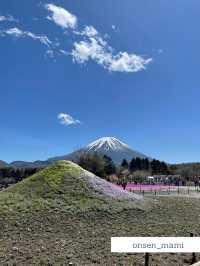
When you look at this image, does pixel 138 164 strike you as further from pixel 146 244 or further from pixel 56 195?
pixel 146 244

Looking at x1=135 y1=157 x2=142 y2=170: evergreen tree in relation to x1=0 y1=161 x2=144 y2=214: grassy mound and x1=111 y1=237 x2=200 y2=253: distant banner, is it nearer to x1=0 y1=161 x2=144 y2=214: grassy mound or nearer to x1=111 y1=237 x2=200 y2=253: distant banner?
x1=0 y1=161 x2=144 y2=214: grassy mound

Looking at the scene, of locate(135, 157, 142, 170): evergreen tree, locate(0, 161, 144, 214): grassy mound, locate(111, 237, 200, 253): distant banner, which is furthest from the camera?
locate(135, 157, 142, 170): evergreen tree

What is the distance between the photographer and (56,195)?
66.3 ft

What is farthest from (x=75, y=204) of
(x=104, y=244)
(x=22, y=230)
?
(x=104, y=244)

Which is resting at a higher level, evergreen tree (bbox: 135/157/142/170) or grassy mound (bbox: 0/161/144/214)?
evergreen tree (bbox: 135/157/142/170)

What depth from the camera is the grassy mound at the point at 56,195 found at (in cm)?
1853

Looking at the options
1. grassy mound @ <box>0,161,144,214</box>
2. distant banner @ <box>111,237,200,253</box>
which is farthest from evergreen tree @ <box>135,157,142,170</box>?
distant banner @ <box>111,237,200,253</box>

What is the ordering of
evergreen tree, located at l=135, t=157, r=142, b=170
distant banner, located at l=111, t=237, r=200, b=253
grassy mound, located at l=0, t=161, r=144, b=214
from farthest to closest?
evergreen tree, located at l=135, t=157, r=142, b=170
grassy mound, located at l=0, t=161, r=144, b=214
distant banner, located at l=111, t=237, r=200, b=253

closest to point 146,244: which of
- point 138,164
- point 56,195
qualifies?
point 56,195

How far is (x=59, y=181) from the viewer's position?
2202 centimetres

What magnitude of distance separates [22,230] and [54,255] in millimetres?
3293

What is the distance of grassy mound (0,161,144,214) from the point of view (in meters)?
18.5

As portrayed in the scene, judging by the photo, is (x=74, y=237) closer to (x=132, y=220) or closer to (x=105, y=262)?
(x=105, y=262)

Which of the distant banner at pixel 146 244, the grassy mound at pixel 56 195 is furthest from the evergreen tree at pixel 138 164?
the distant banner at pixel 146 244
